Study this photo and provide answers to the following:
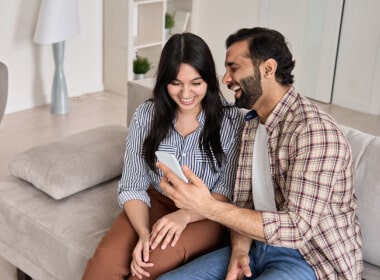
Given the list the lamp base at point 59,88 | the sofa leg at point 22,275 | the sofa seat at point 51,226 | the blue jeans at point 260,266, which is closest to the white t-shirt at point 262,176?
the blue jeans at point 260,266

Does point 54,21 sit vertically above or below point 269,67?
below

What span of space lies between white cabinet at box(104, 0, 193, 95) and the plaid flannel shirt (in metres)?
2.77

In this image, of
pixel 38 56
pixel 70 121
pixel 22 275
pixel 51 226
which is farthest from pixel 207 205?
pixel 38 56

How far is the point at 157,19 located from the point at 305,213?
10.7 ft

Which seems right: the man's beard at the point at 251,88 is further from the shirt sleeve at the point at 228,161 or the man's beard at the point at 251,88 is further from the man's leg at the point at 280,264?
the man's leg at the point at 280,264

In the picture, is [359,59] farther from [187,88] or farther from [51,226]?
[51,226]

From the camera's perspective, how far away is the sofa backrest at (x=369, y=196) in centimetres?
158

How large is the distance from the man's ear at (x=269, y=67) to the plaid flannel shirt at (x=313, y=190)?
0.07 m

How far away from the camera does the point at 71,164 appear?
75.1 inches

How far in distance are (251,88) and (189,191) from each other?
0.32 m

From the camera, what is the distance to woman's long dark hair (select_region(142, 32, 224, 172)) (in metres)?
1.59

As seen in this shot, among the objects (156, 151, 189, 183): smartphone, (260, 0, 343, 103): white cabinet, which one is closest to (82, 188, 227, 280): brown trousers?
(156, 151, 189, 183): smartphone

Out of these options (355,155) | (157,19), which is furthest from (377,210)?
(157,19)

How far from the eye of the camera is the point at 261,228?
1.34 metres
